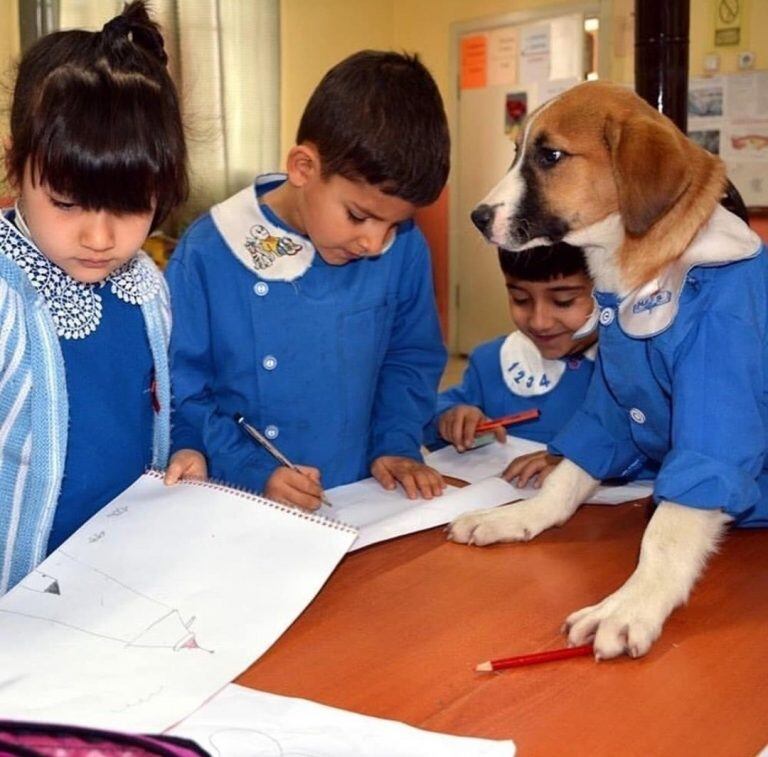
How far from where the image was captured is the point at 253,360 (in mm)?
1381

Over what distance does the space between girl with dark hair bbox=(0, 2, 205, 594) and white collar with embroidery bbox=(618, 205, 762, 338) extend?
0.50 m

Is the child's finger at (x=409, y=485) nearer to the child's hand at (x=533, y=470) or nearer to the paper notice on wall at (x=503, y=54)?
the child's hand at (x=533, y=470)

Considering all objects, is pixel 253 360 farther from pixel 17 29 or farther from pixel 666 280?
pixel 17 29

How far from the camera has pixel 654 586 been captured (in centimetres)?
91

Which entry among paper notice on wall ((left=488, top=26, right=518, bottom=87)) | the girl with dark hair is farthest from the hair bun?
paper notice on wall ((left=488, top=26, right=518, bottom=87))

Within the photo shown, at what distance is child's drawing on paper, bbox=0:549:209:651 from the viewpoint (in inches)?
32.1

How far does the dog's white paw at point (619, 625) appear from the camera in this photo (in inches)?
32.6

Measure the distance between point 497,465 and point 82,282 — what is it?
0.61m

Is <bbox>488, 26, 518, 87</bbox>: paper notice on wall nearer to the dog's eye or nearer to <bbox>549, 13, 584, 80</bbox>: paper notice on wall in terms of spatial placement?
<bbox>549, 13, 584, 80</bbox>: paper notice on wall

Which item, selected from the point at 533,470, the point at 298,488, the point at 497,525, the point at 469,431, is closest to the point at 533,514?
the point at 497,525

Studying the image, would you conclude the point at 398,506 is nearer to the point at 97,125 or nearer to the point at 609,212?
the point at 609,212

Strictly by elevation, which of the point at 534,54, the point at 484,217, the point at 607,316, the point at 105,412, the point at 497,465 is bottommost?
the point at 497,465

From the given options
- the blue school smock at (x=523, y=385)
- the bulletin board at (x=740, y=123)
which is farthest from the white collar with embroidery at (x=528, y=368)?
the bulletin board at (x=740, y=123)

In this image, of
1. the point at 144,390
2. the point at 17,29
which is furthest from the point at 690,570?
the point at 17,29
